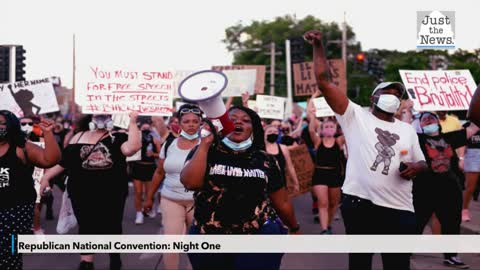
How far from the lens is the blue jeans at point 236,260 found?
434 cm

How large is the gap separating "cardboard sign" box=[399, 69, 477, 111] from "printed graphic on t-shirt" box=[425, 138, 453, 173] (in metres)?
1.91

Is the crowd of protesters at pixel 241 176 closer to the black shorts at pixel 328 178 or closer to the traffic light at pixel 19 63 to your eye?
the black shorts at pixel 328 178

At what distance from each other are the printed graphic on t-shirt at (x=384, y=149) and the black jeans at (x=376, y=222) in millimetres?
283

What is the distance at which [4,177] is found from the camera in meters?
5.24

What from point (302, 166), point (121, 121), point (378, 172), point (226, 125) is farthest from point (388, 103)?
point (121, 121)

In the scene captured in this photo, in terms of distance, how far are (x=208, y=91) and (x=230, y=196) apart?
761 mm

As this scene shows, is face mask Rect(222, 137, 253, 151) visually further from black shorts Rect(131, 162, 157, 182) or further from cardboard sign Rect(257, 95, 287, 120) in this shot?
cardboard sign Rect(257, 95, 287, 120)

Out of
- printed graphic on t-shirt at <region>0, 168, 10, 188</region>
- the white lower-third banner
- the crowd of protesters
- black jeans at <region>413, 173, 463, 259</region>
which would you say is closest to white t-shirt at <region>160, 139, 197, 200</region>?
the crowd of protesters

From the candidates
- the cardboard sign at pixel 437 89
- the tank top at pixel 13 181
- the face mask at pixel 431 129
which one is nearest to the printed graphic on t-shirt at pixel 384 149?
the face mask at pixel 431 129

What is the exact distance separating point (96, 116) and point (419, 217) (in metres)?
3.45

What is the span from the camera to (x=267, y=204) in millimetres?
4594

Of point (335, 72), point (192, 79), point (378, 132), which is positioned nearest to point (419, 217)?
point (378, 132)

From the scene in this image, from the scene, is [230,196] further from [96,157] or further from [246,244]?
[96,157]

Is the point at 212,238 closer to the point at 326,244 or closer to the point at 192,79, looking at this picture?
the point at 192,79
